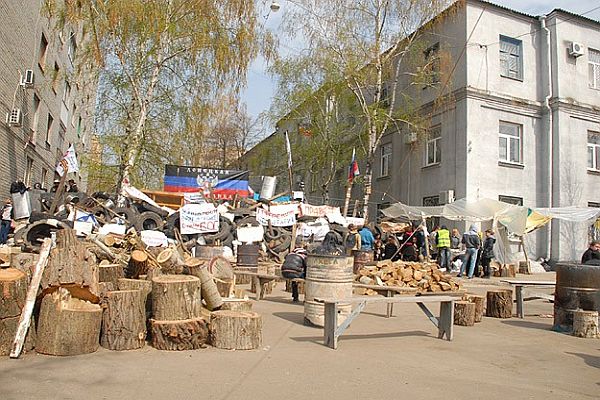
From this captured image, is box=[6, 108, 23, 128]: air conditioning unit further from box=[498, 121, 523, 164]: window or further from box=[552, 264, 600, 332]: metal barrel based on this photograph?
box=[498, 121, 523, 164]: window

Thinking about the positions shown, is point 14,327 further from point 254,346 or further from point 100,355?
point 254,346

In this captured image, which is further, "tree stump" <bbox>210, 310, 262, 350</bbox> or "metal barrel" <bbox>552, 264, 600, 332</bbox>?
"metal barrel" <bbox>552, 264, 600, 332</bbox>

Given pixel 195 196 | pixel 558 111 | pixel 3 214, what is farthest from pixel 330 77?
pixel 3 214

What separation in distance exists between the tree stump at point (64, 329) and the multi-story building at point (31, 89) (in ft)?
45.8

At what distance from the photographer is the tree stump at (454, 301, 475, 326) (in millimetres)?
9055

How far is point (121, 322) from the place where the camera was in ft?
20.4

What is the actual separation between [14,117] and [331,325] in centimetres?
1581

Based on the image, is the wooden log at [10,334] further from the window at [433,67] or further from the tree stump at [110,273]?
the window at [433,67]

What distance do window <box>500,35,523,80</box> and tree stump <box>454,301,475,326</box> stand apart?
714 inches

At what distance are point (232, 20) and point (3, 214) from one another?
410 inches

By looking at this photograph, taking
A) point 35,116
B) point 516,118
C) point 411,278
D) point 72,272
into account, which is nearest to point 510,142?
point 516,118

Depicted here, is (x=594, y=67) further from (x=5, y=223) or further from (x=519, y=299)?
(x=5, y=223)

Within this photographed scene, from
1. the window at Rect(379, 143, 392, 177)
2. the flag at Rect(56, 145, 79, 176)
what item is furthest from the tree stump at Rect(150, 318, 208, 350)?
the window at Rect(379, 143, 392, 177)

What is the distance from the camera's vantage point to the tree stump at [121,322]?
6.20 metres
